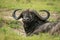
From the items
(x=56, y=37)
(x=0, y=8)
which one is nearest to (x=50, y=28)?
(x=56, y=37)

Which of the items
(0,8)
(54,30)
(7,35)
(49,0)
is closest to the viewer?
(7,35)

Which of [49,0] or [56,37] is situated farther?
[49,0]

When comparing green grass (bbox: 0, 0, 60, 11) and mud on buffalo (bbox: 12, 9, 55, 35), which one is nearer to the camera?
mud on buffalo (bbox: 12, 9, 55, 35)

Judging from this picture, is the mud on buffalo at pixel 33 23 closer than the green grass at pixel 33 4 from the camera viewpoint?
Yes

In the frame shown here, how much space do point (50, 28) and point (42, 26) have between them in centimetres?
59

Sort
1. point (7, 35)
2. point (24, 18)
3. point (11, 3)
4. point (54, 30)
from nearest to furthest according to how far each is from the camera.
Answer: point (7, 35)
point (54, 30)
point (24, 18)
point (11, 3)

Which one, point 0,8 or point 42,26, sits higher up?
point 42,26

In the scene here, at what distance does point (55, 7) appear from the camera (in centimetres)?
1914

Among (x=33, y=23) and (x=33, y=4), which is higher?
(x=33, y=23)

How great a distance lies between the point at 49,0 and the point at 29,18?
9728 millimetres

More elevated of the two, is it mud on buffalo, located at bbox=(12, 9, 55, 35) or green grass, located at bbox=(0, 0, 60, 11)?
mud on buffalo, located at bbox=(12, 9, 55, 35)

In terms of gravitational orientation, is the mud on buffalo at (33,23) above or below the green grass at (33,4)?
above

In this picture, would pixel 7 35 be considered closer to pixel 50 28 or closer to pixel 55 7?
pixel 50 28

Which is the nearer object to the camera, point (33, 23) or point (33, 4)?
point (33, 23)
